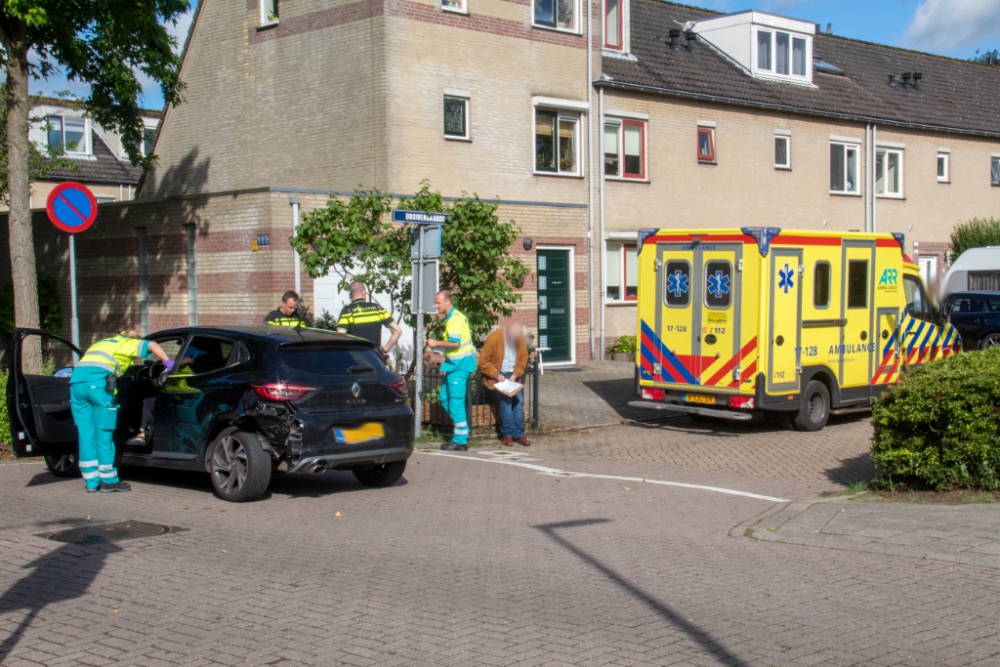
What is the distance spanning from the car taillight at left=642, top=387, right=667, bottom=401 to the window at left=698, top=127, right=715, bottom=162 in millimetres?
12402

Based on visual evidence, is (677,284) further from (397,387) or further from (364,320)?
(397,387)

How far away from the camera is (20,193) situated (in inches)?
534

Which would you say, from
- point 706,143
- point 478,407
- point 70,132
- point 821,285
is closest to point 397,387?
point 478,407

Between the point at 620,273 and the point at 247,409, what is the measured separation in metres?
16.1

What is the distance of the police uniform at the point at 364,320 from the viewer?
13.4m

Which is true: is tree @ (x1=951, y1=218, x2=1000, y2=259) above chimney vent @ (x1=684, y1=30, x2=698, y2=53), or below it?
below

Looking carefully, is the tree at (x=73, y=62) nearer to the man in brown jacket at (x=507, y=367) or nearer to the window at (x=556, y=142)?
the man in brown jacket at (x=507, y=367)

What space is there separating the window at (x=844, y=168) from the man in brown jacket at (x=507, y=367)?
1841cm

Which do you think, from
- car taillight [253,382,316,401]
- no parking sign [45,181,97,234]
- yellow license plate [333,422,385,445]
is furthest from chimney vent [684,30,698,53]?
car taillight [253,382,316,401]

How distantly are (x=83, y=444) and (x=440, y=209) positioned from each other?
6.43 m

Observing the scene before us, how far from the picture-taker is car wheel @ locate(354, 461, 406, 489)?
10.1m

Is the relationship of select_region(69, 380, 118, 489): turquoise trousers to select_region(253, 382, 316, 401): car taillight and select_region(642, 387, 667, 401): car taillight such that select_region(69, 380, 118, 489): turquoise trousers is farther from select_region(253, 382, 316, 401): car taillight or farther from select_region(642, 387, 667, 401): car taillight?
select_region(642, 387, 667, 401): car taillight

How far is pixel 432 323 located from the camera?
15008 millimetres

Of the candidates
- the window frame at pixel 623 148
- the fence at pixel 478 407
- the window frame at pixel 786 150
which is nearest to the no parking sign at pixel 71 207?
the fence at pixel 478 407
